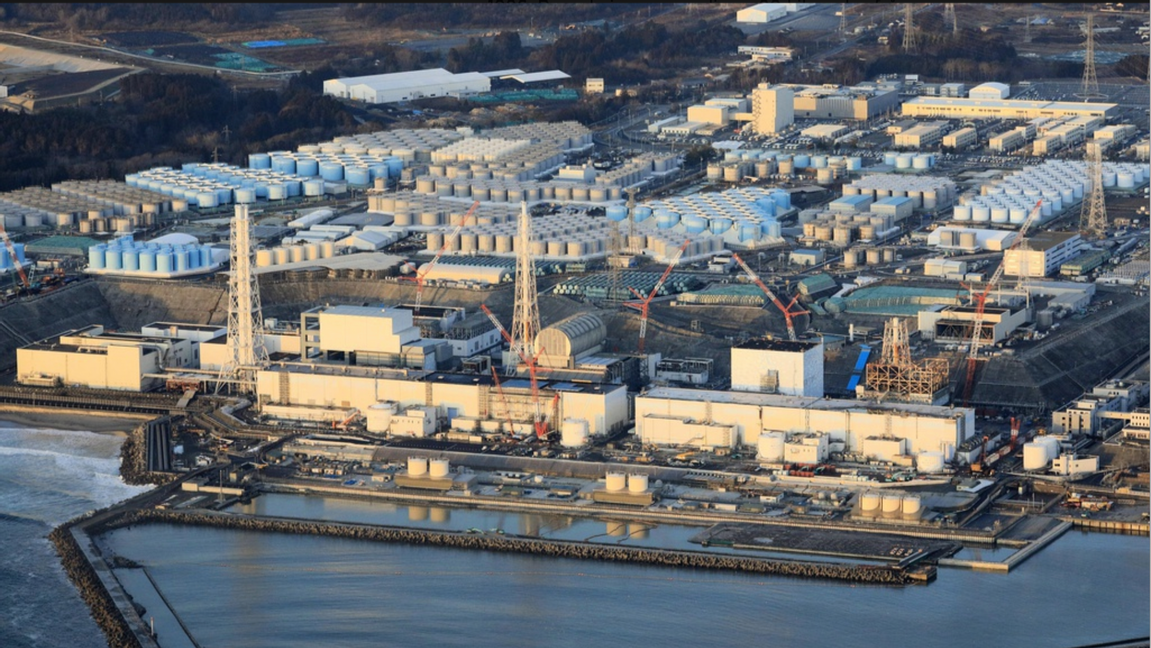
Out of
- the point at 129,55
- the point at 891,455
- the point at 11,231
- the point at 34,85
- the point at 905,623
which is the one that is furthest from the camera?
the point at 129,55

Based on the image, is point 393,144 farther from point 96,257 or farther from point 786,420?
point 786,420

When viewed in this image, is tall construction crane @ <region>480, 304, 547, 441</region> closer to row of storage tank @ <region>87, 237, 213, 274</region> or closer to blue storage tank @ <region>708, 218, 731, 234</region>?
row of storage tank @ <region>87, 237, 213, 274</region>

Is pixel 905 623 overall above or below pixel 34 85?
below

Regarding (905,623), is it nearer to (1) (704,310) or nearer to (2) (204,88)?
(1) (704,310)

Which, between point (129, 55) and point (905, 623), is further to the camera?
point (129, 55)

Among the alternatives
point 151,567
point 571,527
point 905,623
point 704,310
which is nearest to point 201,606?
point 151,567
